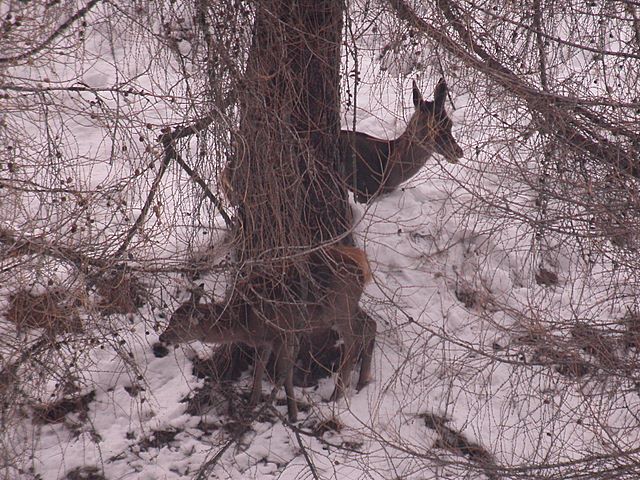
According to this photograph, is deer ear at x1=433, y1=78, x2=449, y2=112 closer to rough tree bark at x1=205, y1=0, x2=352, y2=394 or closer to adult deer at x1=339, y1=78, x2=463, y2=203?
adult deer at x1=339, y1=78, x2=463, y2=203

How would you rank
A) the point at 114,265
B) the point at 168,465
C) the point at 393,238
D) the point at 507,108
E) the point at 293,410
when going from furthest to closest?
the point at 393,238 → the point at 293,410 → the point at 168,465 → the point at 507,108 → the point at 114,265

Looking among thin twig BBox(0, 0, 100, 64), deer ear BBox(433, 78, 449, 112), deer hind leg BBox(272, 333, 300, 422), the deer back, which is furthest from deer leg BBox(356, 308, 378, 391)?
thin twig BBox(0, 0, 100, 64)

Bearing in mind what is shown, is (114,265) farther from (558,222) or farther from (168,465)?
(558,222)

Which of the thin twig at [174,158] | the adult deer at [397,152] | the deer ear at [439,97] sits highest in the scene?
the deer ear at [439,97]

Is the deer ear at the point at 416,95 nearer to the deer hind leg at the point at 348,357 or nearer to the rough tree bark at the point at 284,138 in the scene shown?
the rough tree bark at the point at 284,138

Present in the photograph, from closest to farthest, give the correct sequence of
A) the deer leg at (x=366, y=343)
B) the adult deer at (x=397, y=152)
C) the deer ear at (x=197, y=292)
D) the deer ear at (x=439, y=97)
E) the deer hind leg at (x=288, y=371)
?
1. the deer ear at (x=197, y=292)
2. the deer hind leg at (x=288, y=371)
3. the deer leg at (x=366, y=343)
4. the deer ear at (x=439, y=97)
5. the adult deer at (x=397, y=152)

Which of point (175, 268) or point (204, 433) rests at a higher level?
point (175, 268)

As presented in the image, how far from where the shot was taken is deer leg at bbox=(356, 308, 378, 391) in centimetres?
591

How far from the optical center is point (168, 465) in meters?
5.44

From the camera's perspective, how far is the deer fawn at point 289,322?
546 centimetres

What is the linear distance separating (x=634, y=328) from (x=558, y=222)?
0.77 meters

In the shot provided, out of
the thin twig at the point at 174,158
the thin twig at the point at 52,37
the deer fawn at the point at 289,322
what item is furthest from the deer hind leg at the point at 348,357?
the thin twig at the point at 52,37

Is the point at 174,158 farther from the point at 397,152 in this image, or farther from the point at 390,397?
the point at 397,152

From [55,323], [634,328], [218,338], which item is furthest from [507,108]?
[55,323]
